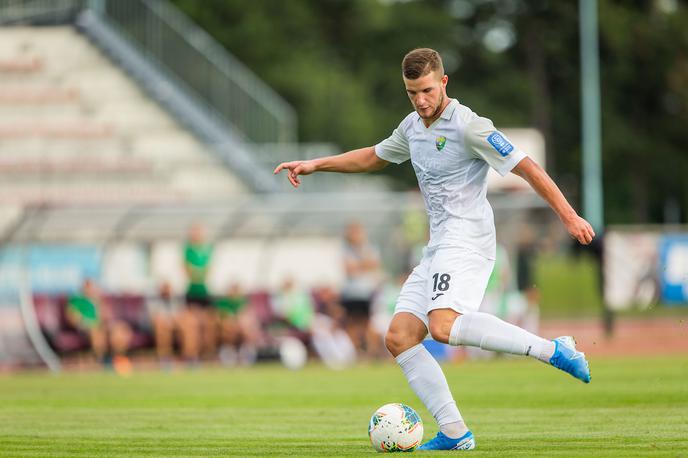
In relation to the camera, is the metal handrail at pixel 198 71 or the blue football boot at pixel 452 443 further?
the metal handrail at pixel 198 71

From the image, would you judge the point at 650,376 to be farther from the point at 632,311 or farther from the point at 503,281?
the point at 632,311

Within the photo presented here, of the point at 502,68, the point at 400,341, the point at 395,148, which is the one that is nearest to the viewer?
the point at 400,341

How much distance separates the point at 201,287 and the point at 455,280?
13295 mm

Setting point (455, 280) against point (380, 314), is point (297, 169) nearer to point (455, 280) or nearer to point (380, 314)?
point (455, 280)

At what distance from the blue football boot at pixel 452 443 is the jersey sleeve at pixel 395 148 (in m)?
1.85

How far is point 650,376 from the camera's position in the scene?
51.8 ft

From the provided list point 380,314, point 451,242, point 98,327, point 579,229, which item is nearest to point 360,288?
point 380,314

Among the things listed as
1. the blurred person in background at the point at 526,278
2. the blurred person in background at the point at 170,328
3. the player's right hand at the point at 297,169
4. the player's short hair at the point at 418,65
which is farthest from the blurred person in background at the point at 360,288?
the player's short hair at the point at 418,65

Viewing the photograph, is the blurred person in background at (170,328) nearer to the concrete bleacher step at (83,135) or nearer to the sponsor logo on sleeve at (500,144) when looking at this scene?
the concrete bleacher step at (83,135)

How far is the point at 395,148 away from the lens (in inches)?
360

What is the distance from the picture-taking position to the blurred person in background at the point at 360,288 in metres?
21.6

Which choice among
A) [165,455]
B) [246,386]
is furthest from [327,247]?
[165,455]

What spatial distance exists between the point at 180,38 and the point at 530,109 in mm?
38078

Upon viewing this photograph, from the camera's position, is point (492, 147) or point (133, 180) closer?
point (492, 147)
